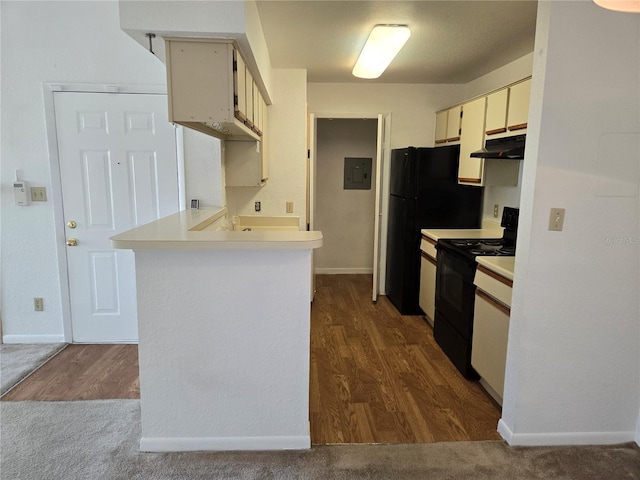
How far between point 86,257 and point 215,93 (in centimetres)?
196

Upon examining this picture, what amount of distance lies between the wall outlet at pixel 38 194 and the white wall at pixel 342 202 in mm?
3109

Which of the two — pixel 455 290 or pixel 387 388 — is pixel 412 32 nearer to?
pixel 455 290

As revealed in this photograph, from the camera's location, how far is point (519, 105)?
2.67 m

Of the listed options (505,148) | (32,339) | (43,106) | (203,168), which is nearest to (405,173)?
(505,148)

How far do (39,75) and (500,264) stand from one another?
11.1 feet

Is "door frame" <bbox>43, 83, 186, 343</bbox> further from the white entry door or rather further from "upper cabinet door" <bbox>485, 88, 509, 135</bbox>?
"upper cabinet door" <bbox>485, 88, 509, 135</bbox>

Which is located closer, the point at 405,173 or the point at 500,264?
the point at 500,264

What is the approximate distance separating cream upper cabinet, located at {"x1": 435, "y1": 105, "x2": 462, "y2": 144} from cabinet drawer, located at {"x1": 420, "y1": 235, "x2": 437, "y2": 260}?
98 centimetres

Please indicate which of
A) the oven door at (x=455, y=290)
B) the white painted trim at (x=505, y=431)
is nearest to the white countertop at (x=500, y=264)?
the oven door at (x=455, y=290)

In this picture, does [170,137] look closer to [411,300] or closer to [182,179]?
[182,179]

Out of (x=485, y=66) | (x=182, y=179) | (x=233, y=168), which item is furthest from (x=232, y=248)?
(x=485, y=66)

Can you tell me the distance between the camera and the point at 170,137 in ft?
9.93

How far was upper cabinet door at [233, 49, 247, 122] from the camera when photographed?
201cm

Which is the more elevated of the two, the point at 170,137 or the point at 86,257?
the point at 170,137
